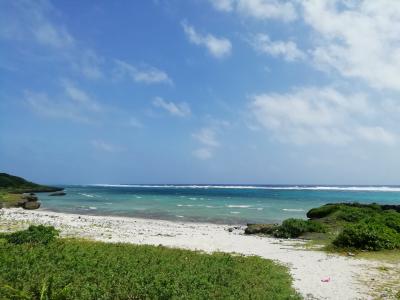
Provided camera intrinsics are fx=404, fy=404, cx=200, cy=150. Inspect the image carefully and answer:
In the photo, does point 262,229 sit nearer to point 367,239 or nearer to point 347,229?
point 347,229

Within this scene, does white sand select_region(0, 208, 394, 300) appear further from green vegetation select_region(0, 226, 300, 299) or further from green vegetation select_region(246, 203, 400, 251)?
green vegetation select_region(246, 203, 400, 251)

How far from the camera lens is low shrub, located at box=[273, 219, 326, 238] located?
1406 inches

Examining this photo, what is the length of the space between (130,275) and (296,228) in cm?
2343

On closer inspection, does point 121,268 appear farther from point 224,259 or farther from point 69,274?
point 224,259

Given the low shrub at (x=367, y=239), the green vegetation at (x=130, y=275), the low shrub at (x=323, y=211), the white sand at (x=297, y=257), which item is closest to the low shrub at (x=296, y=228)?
the white sand at (x=297, y=257)

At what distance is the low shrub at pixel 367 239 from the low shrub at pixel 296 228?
26.7 ft

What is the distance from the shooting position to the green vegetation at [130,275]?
43.3ft

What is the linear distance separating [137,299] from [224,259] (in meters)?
8.53

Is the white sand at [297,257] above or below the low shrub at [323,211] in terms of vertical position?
below

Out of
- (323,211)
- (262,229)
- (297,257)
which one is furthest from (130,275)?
(323,211)

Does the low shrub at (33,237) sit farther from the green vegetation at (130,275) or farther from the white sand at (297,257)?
the white sand at (297,257)

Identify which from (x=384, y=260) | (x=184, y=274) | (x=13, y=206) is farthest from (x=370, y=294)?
(x=13, y=206)

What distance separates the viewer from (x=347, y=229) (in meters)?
27.5

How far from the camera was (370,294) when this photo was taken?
15.4 metres
